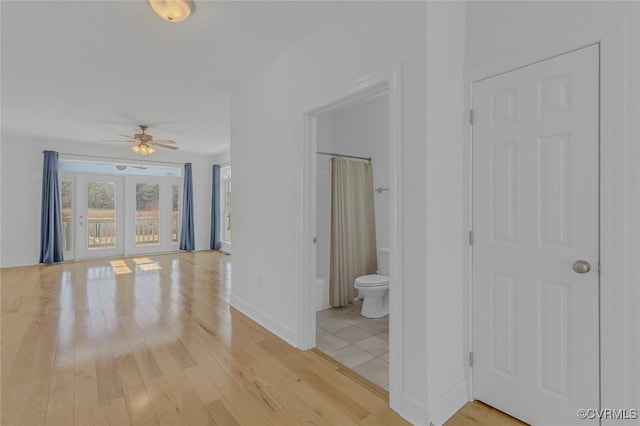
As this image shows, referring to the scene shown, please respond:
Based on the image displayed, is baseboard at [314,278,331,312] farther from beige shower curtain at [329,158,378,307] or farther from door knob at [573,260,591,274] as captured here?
door knob at [573,260,591,274]

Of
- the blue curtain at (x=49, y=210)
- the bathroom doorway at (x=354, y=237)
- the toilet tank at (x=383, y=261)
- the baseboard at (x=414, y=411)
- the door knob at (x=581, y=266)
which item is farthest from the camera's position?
the blue curtain at (x=49, y=210)

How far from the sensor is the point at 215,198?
8.25 metres

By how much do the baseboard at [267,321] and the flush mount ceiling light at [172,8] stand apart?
2489 millimetres

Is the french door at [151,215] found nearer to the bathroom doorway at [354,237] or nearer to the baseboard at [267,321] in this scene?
the baseboard at [267,321]

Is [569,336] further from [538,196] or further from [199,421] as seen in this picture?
[199,421]

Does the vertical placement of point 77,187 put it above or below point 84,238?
above

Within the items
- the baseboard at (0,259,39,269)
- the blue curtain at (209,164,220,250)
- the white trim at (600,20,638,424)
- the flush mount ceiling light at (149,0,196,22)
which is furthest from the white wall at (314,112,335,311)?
the baseboard at (0,259,39,269)

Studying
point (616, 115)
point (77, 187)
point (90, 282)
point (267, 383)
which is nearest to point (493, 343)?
point (616, 115)

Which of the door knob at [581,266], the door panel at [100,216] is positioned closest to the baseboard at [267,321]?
the door knob at [581,266]

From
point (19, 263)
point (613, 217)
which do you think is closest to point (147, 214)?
point (19, 263)

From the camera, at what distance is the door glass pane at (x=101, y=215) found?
683 centimetres

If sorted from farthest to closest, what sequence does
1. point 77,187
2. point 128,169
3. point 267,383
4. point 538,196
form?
point 128,169 → point 77,187 → point 267,383 → point 538,196

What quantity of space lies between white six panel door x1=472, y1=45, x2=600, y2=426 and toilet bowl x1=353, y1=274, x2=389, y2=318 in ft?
4.57

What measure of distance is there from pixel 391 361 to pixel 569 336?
91 centimetres
